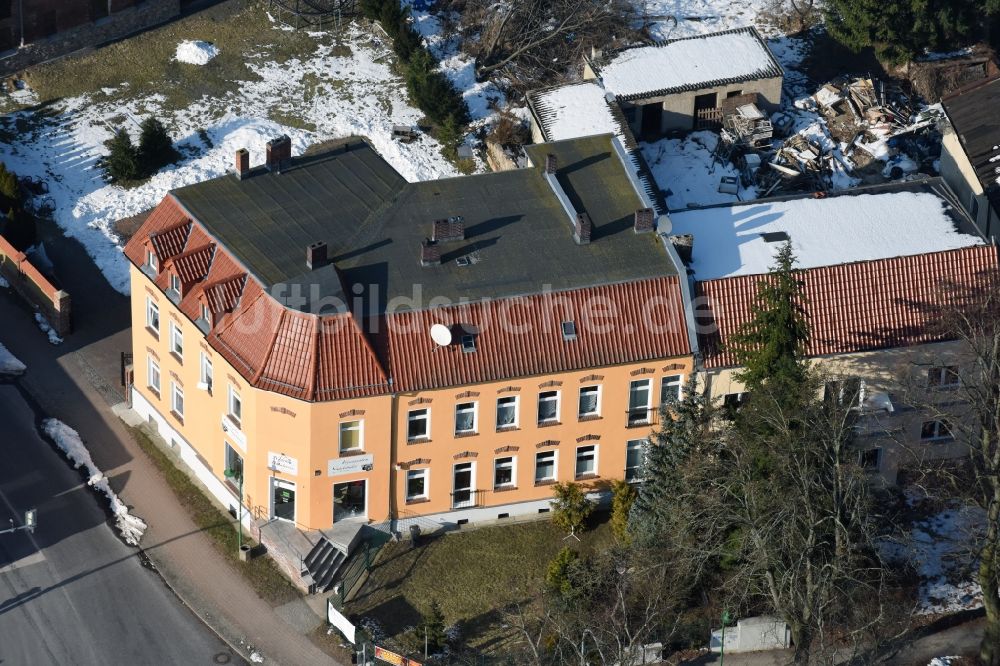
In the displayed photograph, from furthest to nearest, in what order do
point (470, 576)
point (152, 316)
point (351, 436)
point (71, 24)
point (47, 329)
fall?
point (71, 24), point (47, 329), point (152, 316), point (470, 576), point (351, 436)

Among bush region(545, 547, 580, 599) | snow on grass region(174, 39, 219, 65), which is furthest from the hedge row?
bush region(545, 547, 580, 599)

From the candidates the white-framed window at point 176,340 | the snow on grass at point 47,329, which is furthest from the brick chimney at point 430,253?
the snow on grass at point 47,329

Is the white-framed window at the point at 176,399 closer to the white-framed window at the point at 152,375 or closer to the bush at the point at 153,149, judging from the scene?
the white-framed window at the point at 152,375

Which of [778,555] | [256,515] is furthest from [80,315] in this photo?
[778,555]

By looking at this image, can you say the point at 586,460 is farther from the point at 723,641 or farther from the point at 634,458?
the point at 723,641

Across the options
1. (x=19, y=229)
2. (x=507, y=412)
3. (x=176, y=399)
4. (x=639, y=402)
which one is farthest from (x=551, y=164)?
(x=19, y=229)

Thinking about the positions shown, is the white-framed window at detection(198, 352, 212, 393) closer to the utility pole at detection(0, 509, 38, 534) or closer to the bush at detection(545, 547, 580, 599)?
the utility pole at detection(0, 509, 38, 534)

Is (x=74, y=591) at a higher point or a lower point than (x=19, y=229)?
lower
